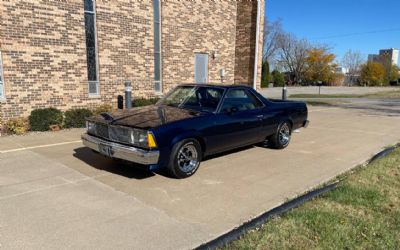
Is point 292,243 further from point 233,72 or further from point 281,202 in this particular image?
point 233,72

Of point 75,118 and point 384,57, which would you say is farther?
point 384,57

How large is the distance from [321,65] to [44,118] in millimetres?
62090

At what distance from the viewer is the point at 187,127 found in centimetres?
483

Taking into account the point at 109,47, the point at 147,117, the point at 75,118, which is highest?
the point at 109,47

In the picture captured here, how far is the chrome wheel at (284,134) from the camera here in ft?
23.0

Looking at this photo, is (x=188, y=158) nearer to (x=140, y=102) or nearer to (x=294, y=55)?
(x=140, y=102)

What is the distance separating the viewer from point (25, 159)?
5.93 meters

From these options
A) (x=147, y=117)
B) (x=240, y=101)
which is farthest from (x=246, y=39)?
(x=147, y=117)

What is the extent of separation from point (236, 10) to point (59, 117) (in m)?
10.1

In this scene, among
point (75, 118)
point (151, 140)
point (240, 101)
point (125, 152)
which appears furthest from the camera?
point (75, 118)

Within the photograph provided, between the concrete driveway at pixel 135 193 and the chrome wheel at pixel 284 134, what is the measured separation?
233mm

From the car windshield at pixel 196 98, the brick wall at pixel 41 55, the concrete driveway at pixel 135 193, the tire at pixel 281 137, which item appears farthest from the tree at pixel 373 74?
the car windshield at pixel 196 98

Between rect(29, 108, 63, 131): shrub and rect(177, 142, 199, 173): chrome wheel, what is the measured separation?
17.8ft

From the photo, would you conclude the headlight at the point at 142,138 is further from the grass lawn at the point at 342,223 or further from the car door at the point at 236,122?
the grass lawn at the point at 342,223
